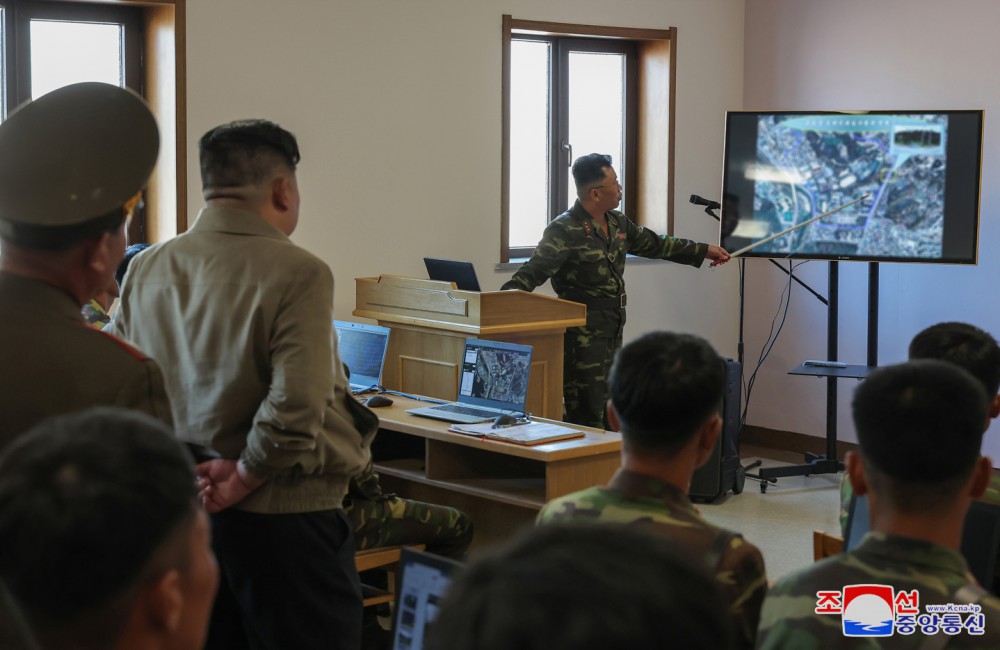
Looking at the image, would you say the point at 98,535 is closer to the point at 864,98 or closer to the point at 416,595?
the point at 416,595

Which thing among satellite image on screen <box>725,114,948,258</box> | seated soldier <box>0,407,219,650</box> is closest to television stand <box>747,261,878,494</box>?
satellite image on screen <box>725,114,948,258</box>

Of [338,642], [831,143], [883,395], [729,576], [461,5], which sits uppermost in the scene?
[461,5]

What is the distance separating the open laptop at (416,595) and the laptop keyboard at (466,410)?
7.86ft

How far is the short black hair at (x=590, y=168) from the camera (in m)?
5.30

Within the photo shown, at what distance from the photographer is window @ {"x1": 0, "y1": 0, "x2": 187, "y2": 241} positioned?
191 inches

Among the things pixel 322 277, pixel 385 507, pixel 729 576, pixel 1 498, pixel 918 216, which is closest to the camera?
pixel 1 498

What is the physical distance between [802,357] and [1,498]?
6.31 meters

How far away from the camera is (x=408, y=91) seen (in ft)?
18.4

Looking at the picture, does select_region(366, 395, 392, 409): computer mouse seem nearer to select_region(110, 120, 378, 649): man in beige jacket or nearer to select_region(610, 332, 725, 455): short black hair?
select_region(110, 120, 378, 649): man in beige jacket

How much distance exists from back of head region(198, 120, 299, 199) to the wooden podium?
207 cm

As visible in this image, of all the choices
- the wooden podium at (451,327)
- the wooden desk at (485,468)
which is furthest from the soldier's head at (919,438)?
the wooden podium at (451,327)

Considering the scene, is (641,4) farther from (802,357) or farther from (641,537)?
(641,537)

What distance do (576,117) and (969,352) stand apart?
4.28 m

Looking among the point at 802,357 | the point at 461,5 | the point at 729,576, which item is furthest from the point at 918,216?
the point at 729,576
